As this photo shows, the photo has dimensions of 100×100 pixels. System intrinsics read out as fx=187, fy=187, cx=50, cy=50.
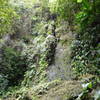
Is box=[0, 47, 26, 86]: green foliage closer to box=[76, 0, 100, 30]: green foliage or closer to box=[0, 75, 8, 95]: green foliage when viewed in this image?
box=[0, 75, 8, 95]: green foliage

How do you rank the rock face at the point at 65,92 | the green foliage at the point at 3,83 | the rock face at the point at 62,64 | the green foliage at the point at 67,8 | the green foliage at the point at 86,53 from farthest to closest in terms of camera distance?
the green foliage at the point at 3,83 → the green foliage at the point at 67,8 → the rock face at the point at 62,64 → the green foliage at the point at 86,53 → the rock face at the point at 65,92

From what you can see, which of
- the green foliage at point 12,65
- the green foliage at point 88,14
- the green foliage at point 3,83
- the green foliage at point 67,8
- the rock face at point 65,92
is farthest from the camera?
the green foliage at point 12,65

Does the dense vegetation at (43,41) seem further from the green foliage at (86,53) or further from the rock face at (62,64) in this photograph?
the rock face at (62,64)

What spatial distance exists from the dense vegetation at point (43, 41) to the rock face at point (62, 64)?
0.48 ft

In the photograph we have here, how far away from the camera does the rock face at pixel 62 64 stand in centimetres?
652

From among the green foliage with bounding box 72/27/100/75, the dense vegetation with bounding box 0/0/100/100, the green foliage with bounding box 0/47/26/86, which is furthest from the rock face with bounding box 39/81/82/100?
the green foliage with bounding box 0/47/26/86

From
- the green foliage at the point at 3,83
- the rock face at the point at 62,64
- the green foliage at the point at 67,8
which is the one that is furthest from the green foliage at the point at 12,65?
the green foliage at the point at 67,8

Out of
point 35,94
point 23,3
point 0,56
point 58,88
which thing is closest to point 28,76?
point 0,56

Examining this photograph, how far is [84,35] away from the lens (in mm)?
6285

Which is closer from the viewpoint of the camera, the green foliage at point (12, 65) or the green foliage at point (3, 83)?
the green foliage at point (3, 83)

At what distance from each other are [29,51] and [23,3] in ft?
13.9

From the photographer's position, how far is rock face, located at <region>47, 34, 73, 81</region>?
6520 millimetres

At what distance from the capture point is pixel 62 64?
23.0ft

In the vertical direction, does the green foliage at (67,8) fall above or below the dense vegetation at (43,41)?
above
